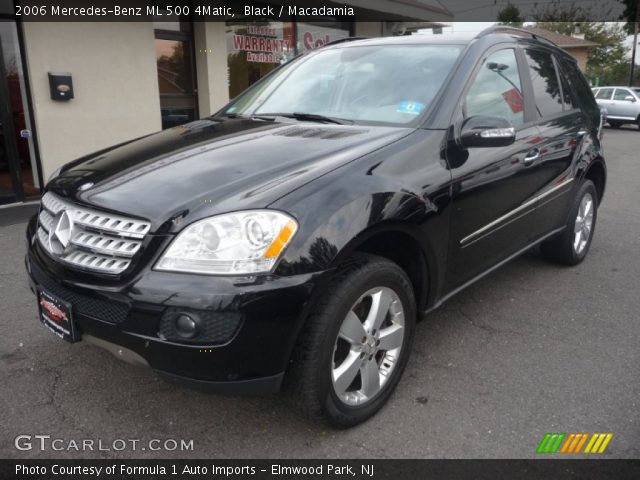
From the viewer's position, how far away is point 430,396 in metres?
2.79

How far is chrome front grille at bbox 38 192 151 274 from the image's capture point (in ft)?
7.03

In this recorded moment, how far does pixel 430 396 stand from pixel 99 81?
6.59 m

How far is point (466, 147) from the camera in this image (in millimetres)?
2873

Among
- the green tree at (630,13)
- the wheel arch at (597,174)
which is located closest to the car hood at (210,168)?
the wheel arch at (597,174)

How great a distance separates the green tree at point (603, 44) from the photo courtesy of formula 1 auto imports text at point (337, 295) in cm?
4995

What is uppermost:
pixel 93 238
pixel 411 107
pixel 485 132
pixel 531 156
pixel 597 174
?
pixel 411 107

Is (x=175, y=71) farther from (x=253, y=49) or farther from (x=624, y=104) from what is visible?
(x=624, y=104)

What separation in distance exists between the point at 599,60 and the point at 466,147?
52641mm

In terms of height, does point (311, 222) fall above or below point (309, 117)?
below

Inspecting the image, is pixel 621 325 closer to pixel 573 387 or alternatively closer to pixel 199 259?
pixel 573 387

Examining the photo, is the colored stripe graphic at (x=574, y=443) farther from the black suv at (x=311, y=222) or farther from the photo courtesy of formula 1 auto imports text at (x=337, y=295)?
the black suv at (x=311, y=222)

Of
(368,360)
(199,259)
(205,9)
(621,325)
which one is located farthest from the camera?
(205,9)

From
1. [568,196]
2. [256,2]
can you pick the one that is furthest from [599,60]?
[568,196]

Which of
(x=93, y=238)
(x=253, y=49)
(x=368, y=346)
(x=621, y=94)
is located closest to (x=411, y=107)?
(x=368, y=346)
